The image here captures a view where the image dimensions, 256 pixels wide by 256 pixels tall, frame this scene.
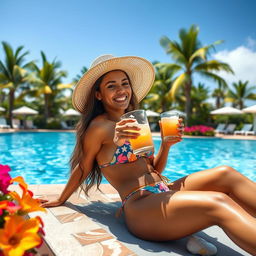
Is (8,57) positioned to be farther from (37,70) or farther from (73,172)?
(73,172)

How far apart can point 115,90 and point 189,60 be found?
2084 cm

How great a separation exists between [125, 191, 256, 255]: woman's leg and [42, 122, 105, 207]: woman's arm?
576 mm

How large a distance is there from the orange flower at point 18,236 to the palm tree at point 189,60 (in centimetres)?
2120

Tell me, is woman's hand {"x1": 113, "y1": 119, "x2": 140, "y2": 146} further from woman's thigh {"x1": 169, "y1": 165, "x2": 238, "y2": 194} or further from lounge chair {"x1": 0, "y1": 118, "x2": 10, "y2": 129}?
lounge chair {"x1": 0, "y1": 118, "x2": 10, "y2": 129}

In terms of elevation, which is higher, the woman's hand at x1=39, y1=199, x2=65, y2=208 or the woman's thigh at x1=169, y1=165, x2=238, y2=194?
the woman's thigh at x1=169, y1=165, x2=238, y2=194

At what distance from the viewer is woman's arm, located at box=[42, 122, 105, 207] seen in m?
2.27

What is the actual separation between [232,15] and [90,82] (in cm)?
3483

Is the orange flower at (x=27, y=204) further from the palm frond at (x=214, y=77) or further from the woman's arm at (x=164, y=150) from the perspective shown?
the palm frond at (x=214, y=77)

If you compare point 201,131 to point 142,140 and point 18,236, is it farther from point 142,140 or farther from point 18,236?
point 18,236

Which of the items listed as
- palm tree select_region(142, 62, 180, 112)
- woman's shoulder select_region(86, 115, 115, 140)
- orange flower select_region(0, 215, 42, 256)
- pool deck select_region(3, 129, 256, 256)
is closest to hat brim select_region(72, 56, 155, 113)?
woman's shoulder select_region(86, 115, 115, 140)

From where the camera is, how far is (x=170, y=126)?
7.84ft

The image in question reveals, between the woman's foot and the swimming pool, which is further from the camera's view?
the swimming pool

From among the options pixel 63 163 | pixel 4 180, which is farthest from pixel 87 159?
pixel 63 163

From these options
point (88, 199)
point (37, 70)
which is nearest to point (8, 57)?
point (37, 70)
